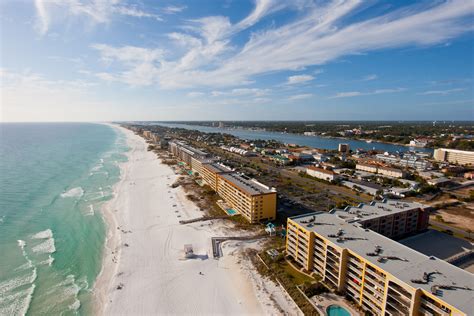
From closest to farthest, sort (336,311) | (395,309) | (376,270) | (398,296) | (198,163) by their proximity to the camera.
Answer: (398,296)
(395,309)
(376,270)
(336,311)
(198,163)

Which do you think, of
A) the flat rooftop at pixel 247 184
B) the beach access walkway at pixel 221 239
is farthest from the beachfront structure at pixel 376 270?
the flat rooftop at pixel 247 184

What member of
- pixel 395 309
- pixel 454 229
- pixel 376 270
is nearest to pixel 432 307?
pixel 395 309

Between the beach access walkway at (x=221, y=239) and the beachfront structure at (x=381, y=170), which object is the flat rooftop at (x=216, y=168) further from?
the beachfront structure at (x=381, y=170)

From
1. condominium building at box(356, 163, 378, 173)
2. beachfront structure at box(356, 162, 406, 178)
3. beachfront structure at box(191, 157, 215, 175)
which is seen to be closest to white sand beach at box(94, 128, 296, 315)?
beachfront structure at box(191, 157, 215, 175)

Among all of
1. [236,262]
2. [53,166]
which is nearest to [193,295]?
[236,262]

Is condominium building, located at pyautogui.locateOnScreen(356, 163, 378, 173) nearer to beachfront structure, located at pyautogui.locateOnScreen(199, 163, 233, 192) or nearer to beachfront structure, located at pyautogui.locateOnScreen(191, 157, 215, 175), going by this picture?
beachfront structure, located at pyautogui.locateOnScreen(199, 163, 233, 192)

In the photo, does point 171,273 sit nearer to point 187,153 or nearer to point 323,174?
point 323,174
